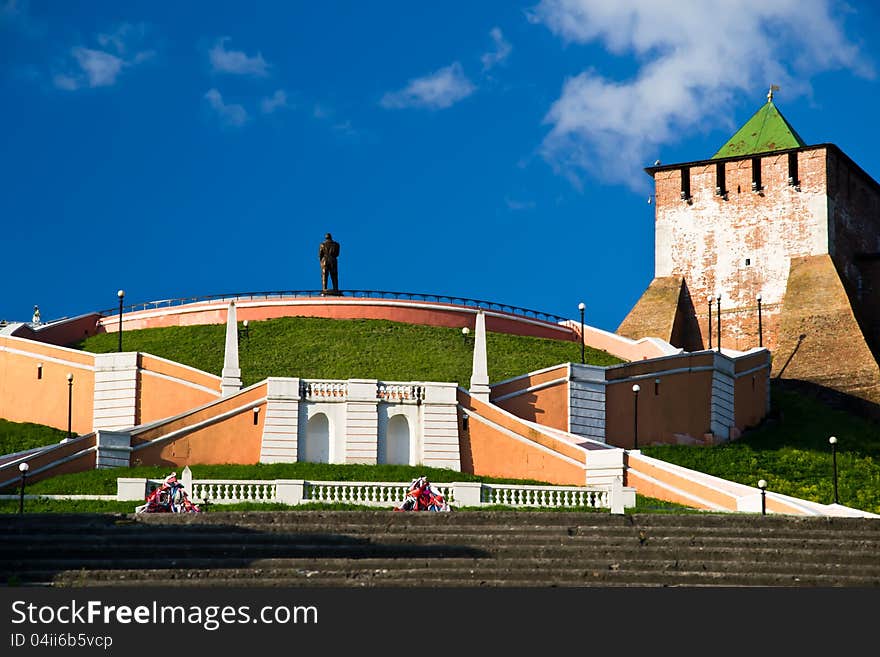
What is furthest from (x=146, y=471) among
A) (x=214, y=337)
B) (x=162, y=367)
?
(x=214, y=337)

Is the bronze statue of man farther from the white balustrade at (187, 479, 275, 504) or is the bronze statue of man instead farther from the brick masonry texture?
the white balustrade at (187, 479, 275, 504)

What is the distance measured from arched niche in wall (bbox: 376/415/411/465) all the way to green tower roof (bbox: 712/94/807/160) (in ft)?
87.1

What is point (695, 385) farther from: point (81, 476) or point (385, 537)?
point (385, 537)

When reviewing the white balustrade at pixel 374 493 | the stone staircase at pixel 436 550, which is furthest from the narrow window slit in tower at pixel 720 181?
the stone staircase at pixel 436 550

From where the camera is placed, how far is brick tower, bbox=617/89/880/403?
66562 millimetres

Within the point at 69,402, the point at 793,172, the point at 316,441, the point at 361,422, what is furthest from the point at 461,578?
the point at 793,172

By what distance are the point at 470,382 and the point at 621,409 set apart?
4.32 meters

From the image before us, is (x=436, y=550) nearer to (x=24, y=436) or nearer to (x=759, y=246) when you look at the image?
(x=24, y=436)

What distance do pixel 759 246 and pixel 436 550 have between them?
127 feet

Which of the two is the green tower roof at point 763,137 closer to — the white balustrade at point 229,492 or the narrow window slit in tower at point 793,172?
the narrow window slit in tower at point 793,172

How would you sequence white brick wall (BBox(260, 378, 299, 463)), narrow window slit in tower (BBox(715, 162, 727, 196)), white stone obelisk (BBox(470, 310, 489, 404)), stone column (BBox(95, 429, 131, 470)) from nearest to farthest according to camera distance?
stone column (BBox(95, 429, 131, 470)), white brick wall (BBox(260, 378, 299, 463)), white stone obelisk (BBox(470, 310, 489, 404)), narrow window slit in tower (BBox(715, 162, 727, 196))

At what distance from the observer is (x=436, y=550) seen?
3122 cm

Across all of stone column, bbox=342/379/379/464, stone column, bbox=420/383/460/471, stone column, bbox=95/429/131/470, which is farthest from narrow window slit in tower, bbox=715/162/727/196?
stone column, bbox=95/429/131/470

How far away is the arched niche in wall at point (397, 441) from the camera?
46125mm
